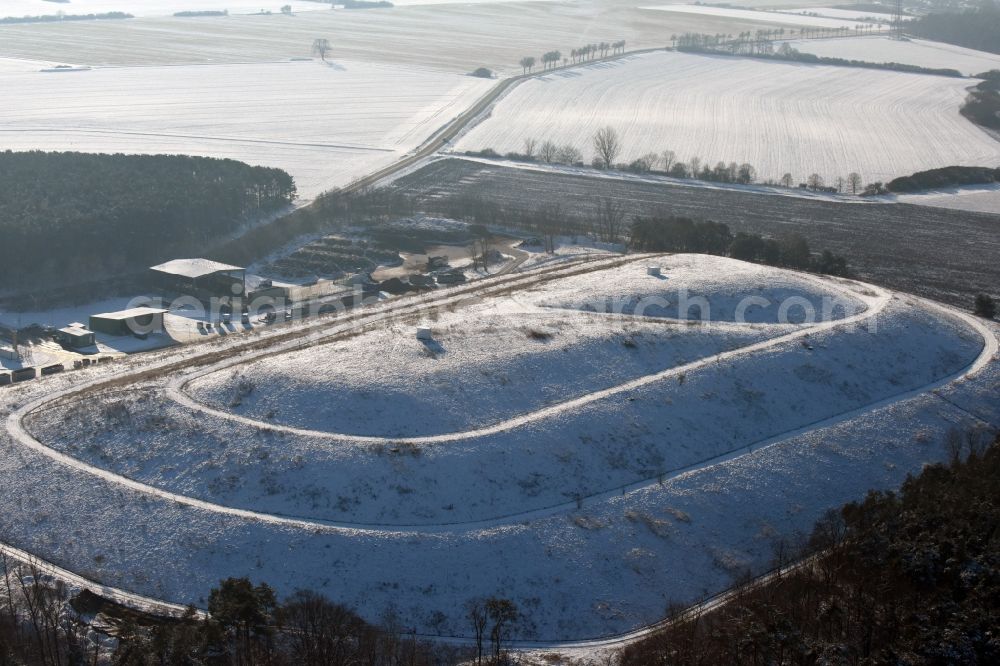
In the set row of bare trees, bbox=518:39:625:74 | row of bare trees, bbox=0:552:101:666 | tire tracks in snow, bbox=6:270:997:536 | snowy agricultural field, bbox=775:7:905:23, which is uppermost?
snowy agricultural field, bbox=775:7:905:23

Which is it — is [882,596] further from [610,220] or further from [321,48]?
[321,48]

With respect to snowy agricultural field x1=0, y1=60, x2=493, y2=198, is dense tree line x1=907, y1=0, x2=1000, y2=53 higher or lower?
higher

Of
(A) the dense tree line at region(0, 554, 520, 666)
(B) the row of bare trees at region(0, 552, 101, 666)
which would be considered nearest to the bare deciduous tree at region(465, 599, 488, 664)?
(A) the dense tree line at region(0, 554, 520, 666)

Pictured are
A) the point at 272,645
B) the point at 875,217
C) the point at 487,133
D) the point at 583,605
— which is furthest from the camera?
the point at 487,133

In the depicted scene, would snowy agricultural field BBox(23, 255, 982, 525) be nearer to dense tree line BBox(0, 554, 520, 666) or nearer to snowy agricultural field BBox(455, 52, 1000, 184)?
dense tree line BBox(0, 554, 520, 666)


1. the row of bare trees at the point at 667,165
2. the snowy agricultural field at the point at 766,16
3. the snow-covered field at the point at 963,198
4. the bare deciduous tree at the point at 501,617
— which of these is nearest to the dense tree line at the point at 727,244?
the snow-covered field at the point at 963,198

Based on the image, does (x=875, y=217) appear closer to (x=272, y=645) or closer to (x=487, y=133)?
(x=487, y=133)

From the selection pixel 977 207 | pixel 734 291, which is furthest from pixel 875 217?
pixel 734 291

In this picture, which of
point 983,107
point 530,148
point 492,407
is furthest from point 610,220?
point 983,107
